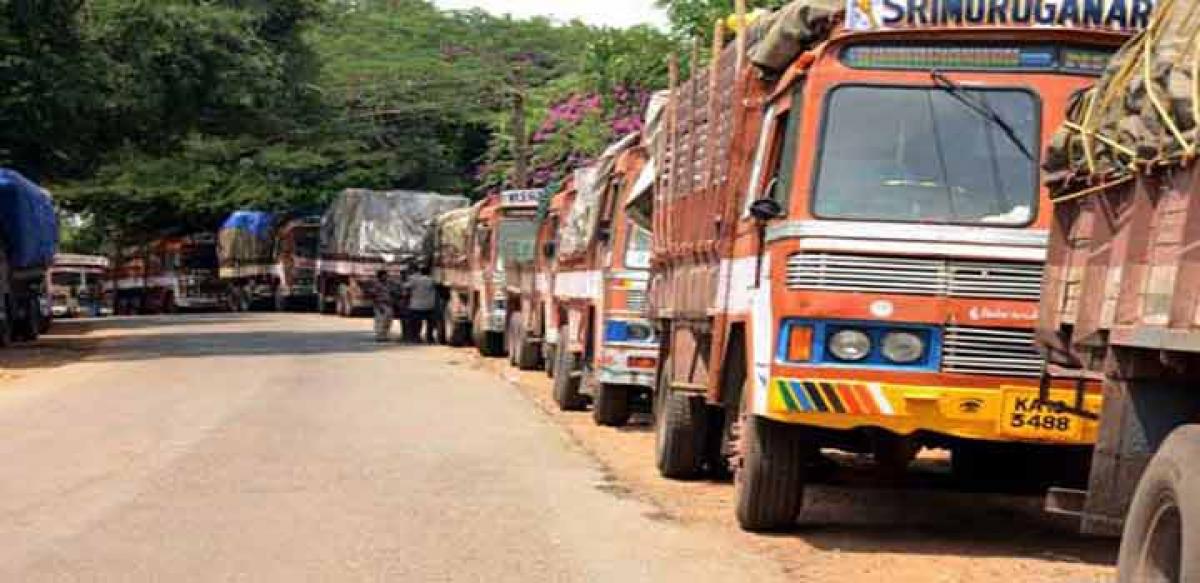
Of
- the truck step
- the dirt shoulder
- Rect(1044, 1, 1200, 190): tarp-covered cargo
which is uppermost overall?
Rect(1044, 1, 1200, 190): tarp-covered cargo

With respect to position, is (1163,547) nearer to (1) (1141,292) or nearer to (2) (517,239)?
(1) (1141,292)

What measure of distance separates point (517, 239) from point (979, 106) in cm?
1732

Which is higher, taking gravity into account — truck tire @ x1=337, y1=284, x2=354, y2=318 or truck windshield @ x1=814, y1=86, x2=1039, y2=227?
truck windshield @ x1=814, y1=86, x2=1039, y2=227

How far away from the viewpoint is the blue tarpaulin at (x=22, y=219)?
27.9 meters

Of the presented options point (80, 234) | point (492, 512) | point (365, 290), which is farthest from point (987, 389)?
point (80, 234)

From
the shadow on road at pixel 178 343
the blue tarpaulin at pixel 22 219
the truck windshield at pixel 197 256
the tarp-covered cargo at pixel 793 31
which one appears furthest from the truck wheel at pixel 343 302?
the tarp-covered cargo at pixel 793 31

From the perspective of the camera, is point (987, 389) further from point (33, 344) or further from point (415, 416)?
point (33, 344)

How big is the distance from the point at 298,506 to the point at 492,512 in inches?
44.4

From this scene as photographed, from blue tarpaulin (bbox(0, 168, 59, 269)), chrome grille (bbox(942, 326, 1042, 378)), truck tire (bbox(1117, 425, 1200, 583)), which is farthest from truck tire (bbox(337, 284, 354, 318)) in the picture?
truck tire (bbox(1117, 425, 1200, 583))

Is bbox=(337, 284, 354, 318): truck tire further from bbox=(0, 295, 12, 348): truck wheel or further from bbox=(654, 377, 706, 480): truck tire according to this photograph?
bbox=(654, 377, 706, 480): truck tire

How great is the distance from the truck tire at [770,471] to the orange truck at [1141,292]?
2338 millimetres

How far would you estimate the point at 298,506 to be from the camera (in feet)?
33.6

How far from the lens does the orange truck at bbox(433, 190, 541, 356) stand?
26828 mm

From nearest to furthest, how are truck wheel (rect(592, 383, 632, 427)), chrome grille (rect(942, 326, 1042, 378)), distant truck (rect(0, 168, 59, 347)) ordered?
chrome grille (rect(942, 326, 1042, 378)), truck wheel (rect(592, 383, 632, 427)), distant truck (rect(0, 168, 59, 347))
